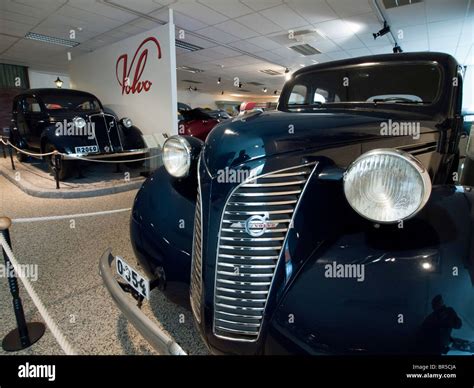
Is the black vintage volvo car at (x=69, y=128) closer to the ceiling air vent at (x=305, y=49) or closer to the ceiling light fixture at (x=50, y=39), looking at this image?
the ceiling light fixture at (x=50, y=39)

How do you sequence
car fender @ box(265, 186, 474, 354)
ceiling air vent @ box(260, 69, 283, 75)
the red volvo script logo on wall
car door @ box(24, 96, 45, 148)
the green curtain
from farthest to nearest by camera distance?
1. ceiling air vent @ box(260, 69, 283, 75)
2. the green curtain
3. the red volvo script logo on wall
4. car door @ box(24, 96, 45, 148)
5. car fender @ box(265, 186, 474, 354)

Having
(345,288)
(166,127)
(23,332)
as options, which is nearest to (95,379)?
(23,332)

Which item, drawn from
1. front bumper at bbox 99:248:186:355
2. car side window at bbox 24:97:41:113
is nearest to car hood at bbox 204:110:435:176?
front bumper at bbox 99:248:186:355

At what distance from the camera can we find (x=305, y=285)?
0.88 m

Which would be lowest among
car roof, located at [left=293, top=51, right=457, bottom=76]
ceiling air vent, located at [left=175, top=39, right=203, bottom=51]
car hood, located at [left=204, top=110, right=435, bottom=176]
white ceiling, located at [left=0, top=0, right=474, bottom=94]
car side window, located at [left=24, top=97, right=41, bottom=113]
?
car hood, located at [left=204, top=110, right=435, bottom=176]

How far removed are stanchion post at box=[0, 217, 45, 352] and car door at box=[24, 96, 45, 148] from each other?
5.03 m

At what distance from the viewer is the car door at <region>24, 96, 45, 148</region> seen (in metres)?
5.41

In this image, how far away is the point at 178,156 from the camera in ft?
4.76

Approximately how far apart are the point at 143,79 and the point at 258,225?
6630 mm

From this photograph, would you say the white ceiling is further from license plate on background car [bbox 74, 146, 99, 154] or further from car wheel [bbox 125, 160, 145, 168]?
car wheel [bbox 125, 160, 145, 168]

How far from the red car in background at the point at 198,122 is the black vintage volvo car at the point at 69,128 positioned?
7.79 feet

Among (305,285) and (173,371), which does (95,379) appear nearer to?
(173,371)

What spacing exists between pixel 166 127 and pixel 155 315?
17.2 feet

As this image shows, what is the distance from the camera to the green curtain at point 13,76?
425 inches
